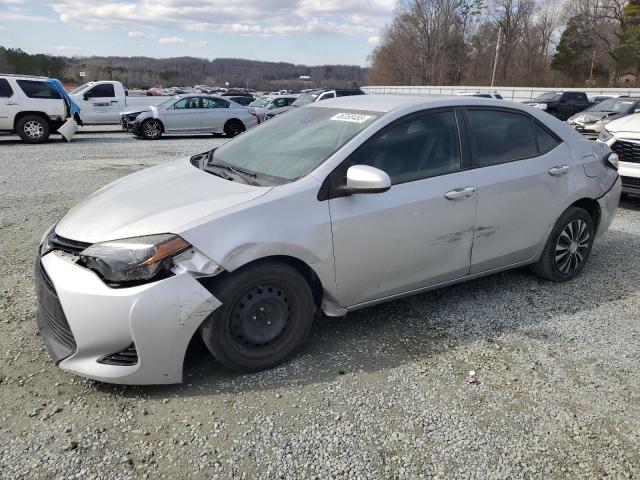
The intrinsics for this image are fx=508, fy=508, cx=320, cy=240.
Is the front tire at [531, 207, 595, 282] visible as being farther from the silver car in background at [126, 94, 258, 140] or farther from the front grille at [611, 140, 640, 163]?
the silver car in background at [126, 94, 258, 140]

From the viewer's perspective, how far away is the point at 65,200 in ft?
24.1

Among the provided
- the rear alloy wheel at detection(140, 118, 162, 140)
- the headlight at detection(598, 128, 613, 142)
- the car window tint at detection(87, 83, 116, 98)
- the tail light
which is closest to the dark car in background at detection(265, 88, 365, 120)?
the rear alloy wheel at detection(140, 118, 162, 140)

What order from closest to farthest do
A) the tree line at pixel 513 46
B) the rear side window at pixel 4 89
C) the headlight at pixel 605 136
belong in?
the headlight at pixel 605 136, the rear side window at pixel 4 89, the tree line at pixel 513 46

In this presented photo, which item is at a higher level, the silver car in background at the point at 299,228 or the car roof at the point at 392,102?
the car roof at the point at 392,102

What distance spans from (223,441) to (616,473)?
1.84 m

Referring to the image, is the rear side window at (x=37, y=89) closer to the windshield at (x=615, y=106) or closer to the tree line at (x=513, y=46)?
the windshield at (x=615, y=106)

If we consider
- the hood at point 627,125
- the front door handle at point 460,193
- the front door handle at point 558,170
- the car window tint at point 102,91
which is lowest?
the front door handle at point 460,193

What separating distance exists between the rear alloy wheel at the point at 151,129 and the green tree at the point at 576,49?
5516cm

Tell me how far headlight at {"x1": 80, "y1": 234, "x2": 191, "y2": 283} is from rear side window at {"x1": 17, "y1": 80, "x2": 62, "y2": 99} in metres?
13.4

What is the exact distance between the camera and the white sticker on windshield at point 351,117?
3.47 metres

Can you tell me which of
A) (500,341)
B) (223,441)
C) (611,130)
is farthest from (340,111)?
(611,130)

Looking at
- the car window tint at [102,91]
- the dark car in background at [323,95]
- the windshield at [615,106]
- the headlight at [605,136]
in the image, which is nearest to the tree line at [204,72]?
the car window tint at [102,91]

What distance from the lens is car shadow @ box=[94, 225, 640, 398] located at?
2986 mm

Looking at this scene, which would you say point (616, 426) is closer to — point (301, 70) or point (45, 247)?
point (45, 247)
